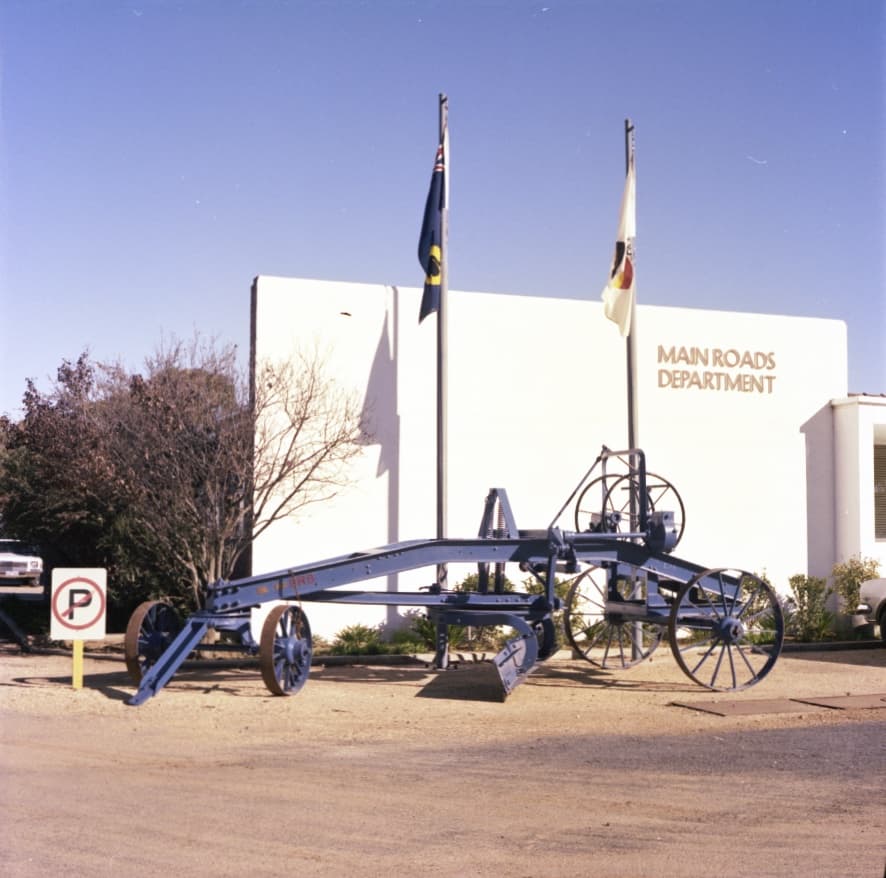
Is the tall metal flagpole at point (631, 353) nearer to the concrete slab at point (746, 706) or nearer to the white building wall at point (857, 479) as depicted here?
the concrete slab at point (746, 706)

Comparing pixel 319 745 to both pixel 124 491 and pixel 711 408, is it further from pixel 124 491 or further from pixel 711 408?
pixel 711 408

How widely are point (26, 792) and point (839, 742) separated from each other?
672 cm

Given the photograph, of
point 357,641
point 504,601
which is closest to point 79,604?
point 504,601

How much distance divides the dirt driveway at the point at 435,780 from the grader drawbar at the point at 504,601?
1.51 feet

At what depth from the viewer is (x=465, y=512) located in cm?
1848

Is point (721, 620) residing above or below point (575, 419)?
below

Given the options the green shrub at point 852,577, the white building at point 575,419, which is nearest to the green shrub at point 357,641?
the white building at point 575,419

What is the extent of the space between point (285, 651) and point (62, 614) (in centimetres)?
242

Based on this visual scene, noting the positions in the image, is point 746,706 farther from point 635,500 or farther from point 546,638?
point 635,500

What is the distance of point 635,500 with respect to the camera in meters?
15.7

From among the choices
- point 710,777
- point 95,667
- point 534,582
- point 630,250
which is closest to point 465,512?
point 534,582

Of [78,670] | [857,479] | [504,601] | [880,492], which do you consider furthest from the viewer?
[880,492]

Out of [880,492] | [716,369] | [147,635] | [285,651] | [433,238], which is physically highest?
[433,238]

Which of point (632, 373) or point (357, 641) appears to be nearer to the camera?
point (357, 641)
